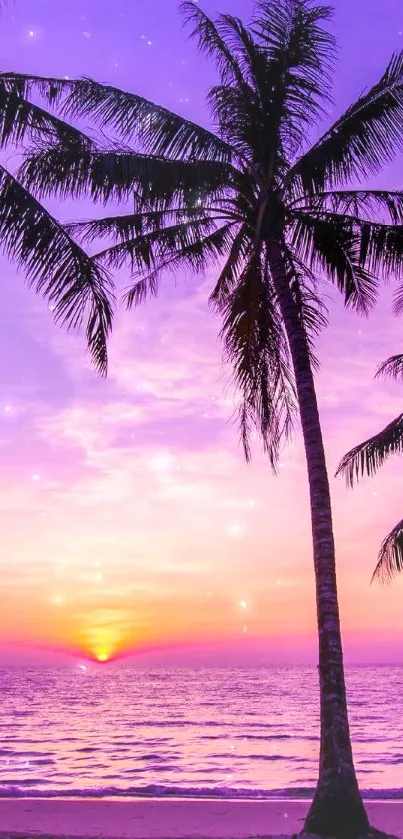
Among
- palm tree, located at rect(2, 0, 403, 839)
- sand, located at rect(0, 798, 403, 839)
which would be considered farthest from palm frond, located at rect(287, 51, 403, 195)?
sand, located at rect(0, 798, 403, 839)

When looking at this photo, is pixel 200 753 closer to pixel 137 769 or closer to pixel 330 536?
pixel 137 769

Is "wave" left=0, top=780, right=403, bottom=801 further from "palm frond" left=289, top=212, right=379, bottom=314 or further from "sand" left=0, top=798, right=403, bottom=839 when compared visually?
"palm frond" left=289, top=212, right=379, bottom=314

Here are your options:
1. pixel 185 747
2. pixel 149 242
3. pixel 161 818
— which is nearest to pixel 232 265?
pixel 149 242

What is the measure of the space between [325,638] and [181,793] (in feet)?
29.9

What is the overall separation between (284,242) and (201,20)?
12.2 feet

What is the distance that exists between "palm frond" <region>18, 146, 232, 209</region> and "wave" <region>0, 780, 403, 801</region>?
1197cm

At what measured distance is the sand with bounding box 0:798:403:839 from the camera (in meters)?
12.2

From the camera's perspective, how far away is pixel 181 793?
1733cm

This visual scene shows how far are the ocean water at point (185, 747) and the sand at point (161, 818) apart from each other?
1915 millimetres

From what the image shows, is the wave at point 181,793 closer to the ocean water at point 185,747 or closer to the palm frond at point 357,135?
the ocean water at point 185,747

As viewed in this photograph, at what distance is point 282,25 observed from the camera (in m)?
12.0

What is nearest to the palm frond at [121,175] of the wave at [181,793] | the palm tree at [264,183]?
the palm tree at [264,183]

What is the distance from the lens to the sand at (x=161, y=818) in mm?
12164

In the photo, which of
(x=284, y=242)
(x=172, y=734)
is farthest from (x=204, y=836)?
(x=172, y=734)
